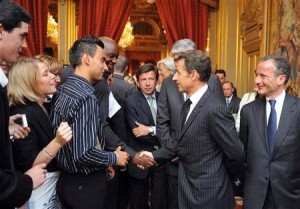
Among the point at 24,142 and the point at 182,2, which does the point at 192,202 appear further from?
the point at 182,2

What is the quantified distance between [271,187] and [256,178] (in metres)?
0.11

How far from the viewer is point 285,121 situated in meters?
2.80

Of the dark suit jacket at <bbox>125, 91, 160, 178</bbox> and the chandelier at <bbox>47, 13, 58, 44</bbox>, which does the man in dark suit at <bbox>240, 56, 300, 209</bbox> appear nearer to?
the dark suit jacket at <bbox>125, 91, 160, 178</bbox>

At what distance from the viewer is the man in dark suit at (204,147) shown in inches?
107

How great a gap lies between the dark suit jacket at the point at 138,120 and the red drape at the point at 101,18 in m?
3.84

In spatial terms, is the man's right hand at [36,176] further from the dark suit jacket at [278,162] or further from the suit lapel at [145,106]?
the suit lapel at [145,106]

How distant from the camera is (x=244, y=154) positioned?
2.79m

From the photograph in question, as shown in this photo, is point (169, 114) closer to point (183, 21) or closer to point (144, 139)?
point (144, 139)

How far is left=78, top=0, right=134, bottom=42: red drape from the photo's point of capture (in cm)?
777

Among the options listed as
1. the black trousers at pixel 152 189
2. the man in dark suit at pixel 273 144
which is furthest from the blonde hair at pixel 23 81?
the black trousers at pixel 152 189

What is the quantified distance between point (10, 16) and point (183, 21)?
20.9 feet

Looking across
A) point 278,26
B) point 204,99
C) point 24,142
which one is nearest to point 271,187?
point 204,99

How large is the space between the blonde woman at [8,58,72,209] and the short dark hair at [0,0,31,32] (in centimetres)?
76

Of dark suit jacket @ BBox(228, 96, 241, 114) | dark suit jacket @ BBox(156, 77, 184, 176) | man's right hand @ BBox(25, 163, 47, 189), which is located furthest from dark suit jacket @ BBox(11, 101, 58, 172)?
dark suit jacket @ BBox(228, 96, 241, 114)
